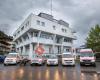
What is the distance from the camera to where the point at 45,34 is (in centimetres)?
4816

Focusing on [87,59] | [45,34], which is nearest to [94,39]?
[45,34]

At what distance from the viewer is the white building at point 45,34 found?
Result: 143 ft

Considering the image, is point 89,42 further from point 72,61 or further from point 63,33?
point 72,61

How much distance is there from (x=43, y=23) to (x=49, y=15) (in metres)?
7.13

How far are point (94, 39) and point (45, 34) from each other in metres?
13.7

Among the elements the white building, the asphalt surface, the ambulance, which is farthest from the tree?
the asphalt surface

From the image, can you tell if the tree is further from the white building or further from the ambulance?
the ambulance

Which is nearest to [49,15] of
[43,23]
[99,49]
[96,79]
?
[43,23]

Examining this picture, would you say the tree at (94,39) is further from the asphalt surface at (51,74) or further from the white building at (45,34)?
the asphalt surface at (51,74)

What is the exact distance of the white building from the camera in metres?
43.7

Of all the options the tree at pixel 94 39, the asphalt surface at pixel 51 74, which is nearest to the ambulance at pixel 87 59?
the asphalt surface at pixel 51 74

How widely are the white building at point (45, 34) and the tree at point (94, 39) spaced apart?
383 inches

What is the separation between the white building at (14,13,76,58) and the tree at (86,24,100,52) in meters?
9.72

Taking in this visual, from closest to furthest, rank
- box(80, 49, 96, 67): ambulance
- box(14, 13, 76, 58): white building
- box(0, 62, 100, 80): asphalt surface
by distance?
box(0, 62, 100, 80): asphalt surface < box(80, 49, 96, 67): ambulance < box(14, 13, 76, 58): white building
